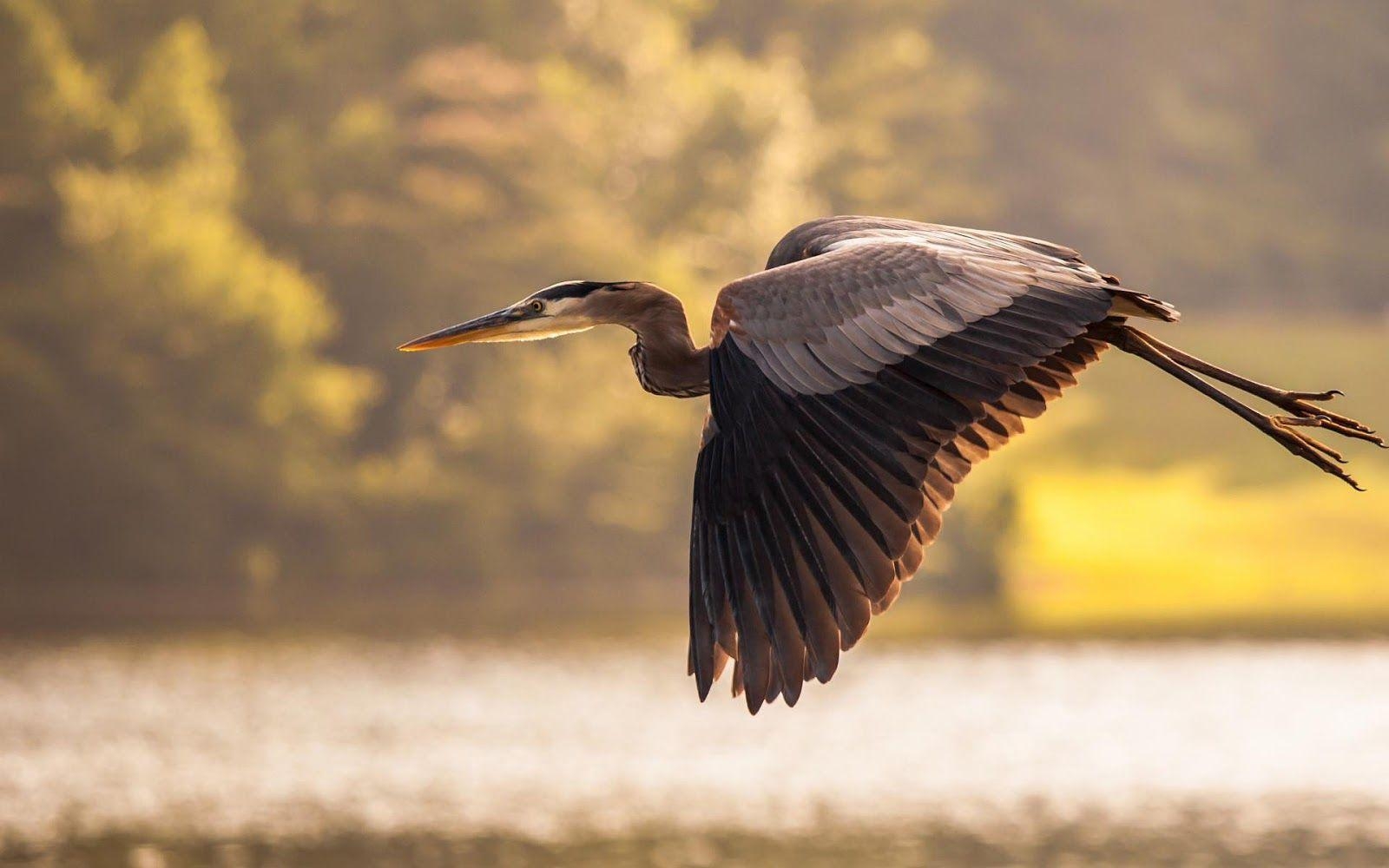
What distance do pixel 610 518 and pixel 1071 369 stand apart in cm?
2970

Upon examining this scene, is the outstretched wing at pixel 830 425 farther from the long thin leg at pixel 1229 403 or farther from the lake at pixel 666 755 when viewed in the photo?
the lake at pixel 666 755

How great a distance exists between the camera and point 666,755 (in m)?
22.1

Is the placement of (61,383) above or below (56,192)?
below

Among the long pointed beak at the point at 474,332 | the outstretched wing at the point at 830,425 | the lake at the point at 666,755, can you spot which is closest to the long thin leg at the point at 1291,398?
the outstretched wing at the point at 830,425

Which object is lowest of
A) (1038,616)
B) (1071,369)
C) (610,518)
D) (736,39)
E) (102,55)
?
(1071,369)

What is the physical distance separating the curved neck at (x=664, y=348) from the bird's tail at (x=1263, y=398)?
963 mm

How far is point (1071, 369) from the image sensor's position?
5887 millimetres

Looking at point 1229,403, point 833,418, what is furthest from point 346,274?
point 833,418

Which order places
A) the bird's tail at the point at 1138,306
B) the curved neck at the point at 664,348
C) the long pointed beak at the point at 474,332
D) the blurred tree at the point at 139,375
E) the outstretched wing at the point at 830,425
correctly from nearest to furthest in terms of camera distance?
1. the outstretched wing at the point at 830,425
2. the bird's tail at the point at 1138,306
3. the long pointed beak at the point at 474,332
4. the curved neck at the point at 664,348
5. the blurred tree at the point at 139,375

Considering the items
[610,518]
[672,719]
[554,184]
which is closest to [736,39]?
[554,184]

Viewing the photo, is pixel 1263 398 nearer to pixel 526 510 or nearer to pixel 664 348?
pixel 664 348

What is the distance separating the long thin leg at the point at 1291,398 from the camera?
5734 millimetres

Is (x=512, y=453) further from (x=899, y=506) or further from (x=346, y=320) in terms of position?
(x=899, y=506)

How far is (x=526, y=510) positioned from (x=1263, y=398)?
2982cm
